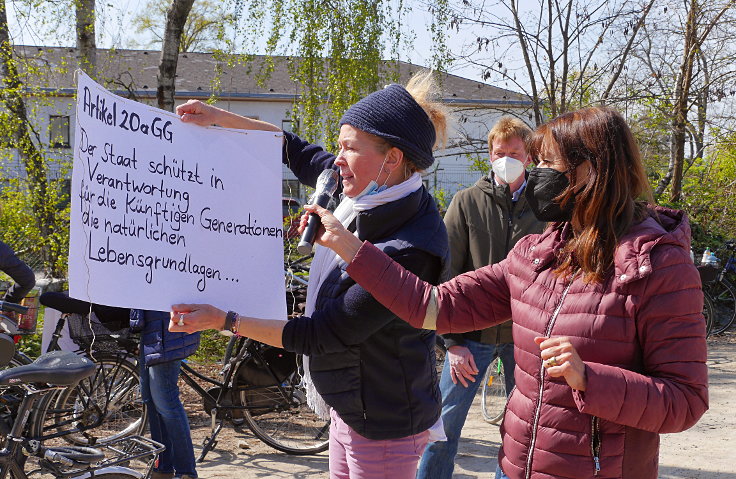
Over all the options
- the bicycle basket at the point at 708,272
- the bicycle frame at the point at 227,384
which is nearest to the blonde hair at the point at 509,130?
the bicycle frame at the point at 227,384

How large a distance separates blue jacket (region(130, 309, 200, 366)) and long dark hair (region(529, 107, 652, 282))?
288 centimetres

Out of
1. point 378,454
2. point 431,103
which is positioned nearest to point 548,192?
point 431,103

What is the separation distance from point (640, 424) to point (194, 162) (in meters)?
1.64

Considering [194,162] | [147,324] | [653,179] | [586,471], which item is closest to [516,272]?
[586,471]

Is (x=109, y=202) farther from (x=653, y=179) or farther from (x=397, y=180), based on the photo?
(x=653, y=179)

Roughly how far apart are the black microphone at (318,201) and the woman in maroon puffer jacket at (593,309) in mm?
37

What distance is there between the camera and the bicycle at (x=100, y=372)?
5.05 m

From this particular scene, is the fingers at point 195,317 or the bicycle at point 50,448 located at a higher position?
the fingers at point 195,317

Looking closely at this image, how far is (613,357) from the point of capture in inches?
76.7

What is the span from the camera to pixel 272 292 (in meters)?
2.67

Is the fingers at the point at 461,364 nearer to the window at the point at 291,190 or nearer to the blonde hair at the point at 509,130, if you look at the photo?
the blonde hair at the point at 509,130

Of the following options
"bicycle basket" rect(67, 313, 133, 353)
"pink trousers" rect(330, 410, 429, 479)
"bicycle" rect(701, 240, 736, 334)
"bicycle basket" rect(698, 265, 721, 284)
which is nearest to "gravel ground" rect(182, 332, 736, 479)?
"bicycle basket" rect(67, 313, 133, 353)

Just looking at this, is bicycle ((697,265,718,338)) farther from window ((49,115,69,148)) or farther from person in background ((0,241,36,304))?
person in background ((0,241,36,304))

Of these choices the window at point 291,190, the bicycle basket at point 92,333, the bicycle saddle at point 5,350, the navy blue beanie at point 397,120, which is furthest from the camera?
the window at point 291,190
